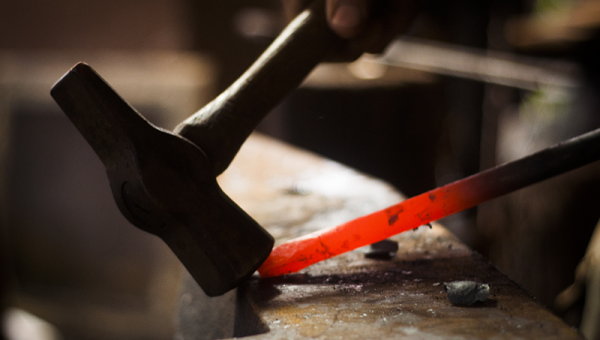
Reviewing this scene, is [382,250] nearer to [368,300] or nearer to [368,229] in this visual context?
[368,229]

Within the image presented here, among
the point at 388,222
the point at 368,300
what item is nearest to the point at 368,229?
the point at 388,222

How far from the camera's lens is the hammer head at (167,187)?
82 centimetres

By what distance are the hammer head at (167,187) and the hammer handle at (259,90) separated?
51mm

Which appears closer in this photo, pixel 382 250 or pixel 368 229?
pixel 368 229

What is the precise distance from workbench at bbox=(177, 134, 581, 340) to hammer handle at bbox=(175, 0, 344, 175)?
0.30 metres

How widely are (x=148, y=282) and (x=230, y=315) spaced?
3629 millimetres

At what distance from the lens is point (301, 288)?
35.4 inches

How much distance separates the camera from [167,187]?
822mm

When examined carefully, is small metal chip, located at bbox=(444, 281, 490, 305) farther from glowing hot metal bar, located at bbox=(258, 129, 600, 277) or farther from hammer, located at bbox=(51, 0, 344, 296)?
hammer, located at bbox=(51, 0, 344, 296)

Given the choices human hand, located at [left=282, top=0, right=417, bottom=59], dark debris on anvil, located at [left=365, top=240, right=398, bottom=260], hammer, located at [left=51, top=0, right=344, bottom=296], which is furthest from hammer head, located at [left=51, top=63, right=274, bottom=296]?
human hand, located at [left=282, top=0, right=417, bottom=59]

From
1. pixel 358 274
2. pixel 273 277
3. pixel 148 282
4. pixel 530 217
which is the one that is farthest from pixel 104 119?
pixel 148 282

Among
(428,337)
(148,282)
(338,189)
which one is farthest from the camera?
(148,282)

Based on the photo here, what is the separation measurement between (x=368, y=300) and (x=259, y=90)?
0.51 metres

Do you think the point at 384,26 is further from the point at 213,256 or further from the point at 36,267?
the point at 36,267
